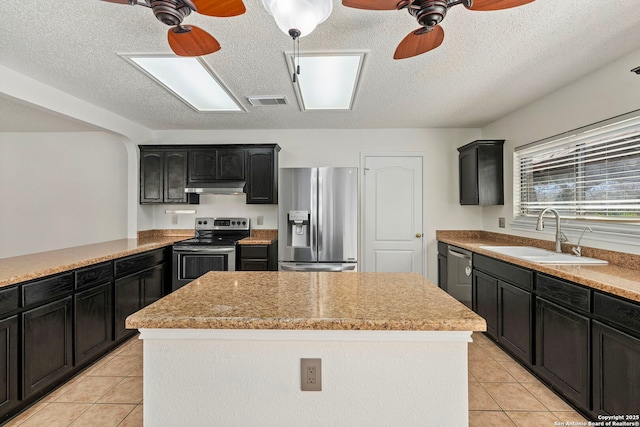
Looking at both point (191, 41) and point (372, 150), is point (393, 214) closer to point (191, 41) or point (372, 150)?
point (372, 150)

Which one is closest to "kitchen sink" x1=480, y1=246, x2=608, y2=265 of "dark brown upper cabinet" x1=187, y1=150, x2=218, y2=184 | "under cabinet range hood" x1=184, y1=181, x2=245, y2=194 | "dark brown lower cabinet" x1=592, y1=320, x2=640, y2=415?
"dark brown lower cabinet" x1=592, y1=320, x2=640, y2=415

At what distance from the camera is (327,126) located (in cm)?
414

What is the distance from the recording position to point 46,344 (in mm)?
2117

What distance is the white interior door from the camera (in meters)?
4.23

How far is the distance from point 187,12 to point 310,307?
137cm

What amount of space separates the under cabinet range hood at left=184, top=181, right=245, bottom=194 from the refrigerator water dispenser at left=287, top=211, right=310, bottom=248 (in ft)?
2.50

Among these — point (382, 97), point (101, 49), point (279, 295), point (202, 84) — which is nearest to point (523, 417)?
point (279, 295)

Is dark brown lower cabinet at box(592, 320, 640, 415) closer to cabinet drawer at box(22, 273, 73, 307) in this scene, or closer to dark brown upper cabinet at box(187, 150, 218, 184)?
cabinet drawer at box(22, 273, 73, 307)

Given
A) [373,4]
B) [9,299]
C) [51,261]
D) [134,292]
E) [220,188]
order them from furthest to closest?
[220,188] → [134,292] → [51,261] → [9,299] → [373,4]

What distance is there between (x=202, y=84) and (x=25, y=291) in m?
2.00

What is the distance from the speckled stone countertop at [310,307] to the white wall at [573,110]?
1.92 metres

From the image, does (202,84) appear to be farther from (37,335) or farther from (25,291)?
(37,335)

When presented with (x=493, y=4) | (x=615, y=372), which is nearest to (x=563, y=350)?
(x=615, y=372)

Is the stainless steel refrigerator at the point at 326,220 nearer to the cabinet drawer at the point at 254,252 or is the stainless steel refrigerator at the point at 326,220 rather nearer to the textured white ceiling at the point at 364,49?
the cabinet drawer at the point at 254,252
